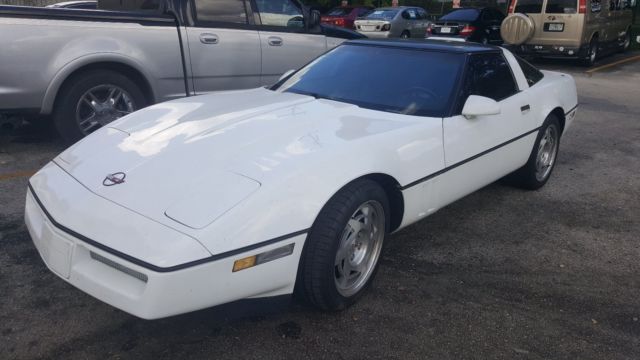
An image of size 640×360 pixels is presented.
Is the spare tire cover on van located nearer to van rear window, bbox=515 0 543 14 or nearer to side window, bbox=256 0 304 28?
van rear window, bbox=515 0 543 14

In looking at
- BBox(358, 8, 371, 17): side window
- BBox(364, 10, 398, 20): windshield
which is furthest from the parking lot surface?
BBox(358, 8, 371, 17): side window

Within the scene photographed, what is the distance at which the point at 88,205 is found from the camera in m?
2.43

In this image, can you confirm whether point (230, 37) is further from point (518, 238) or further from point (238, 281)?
point (238, 281)

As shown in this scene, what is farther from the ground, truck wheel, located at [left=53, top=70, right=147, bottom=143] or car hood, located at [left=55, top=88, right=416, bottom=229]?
car hood, located at [left=55, top=88, right=416, bottom=229]

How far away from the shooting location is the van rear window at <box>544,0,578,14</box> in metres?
13.6

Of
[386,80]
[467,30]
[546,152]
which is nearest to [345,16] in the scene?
[467,30]

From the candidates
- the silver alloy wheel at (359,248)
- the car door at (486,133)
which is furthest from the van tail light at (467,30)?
the silver alloy wheel at (359,248)

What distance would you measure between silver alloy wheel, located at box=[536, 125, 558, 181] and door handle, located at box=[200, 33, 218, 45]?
343 cm

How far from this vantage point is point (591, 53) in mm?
14289

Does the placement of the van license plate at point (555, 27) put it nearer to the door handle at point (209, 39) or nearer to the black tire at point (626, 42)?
the black tire at point (626, 42)

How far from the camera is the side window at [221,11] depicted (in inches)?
229

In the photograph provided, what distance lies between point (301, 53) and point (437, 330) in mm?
4569

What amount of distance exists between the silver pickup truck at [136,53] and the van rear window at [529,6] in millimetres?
9829

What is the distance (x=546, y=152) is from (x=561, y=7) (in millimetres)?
10569
